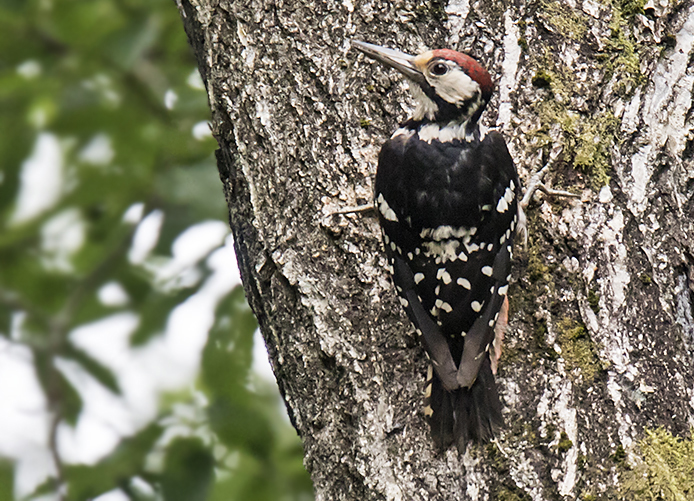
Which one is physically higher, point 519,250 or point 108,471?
point 519,250

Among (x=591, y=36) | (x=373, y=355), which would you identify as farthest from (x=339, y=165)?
(x=591, y=36)

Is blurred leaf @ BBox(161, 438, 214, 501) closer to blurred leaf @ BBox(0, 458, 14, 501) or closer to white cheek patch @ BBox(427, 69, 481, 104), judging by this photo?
blurred leaf @ BBox(0, 458, 14, 501)

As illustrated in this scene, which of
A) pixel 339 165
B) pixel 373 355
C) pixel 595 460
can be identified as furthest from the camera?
pixel 339 165

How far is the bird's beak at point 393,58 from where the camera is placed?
7.44 feet

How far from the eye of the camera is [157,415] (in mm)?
3549

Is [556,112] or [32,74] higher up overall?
[32,74]

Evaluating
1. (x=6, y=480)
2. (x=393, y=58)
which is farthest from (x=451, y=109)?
(x=6, y=480)

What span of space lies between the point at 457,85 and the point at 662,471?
4.04 feet

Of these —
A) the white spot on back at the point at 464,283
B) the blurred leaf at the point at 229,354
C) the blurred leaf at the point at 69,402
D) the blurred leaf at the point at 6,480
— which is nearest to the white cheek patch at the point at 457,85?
the white spot on back at the point at 464,283

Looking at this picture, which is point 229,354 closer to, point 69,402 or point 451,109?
Answer: point 69,402

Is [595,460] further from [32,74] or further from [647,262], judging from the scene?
[32,74]

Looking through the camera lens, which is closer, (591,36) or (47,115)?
(591,36)

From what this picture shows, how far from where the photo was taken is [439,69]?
7.67ft

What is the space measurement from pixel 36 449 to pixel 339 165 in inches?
93.4
